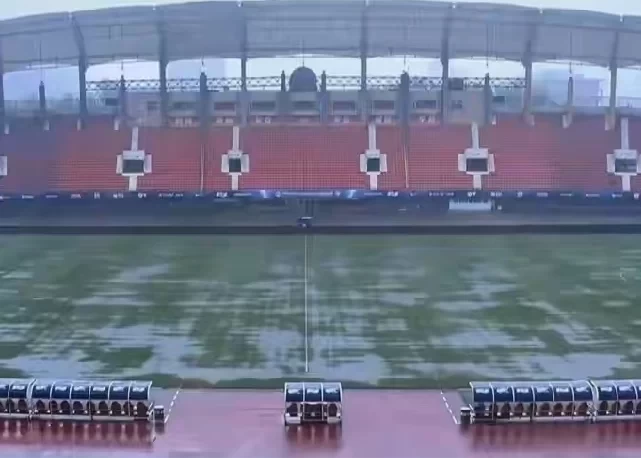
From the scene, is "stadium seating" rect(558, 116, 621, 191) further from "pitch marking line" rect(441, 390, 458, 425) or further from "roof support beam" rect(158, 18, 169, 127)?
"pitch marking line" rect(441, 390, 458, 425)

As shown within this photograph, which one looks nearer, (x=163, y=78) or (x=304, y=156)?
(x=304, y=156)

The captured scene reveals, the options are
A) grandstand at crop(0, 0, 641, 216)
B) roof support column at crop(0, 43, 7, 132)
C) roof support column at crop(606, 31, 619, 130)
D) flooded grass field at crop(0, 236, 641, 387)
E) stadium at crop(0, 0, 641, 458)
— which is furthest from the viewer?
roof support column at crop(0, 43, 7, 132)

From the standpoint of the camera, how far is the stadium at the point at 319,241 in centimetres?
1110

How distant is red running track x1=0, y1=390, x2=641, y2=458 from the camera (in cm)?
1008

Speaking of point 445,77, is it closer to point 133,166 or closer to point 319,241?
point 319,241

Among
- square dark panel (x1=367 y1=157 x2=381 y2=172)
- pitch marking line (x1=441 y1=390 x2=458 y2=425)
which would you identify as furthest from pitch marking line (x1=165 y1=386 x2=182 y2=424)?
square dark panel (x1=367 y1=157 x2=381 y2=172)

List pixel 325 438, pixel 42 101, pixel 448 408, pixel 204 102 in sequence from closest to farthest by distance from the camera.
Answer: pixel 325 438
pixel 448 408
pixel 204 102
pixel 42 101

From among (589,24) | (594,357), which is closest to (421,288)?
(594,357)

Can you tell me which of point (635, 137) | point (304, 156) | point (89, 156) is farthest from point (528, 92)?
point (89, 156)

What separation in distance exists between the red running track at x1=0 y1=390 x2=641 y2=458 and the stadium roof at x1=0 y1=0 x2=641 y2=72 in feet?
73.2

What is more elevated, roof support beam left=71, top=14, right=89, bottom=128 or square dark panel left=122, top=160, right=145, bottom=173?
roof support beam left=71, top=14, right=89, bottom=128

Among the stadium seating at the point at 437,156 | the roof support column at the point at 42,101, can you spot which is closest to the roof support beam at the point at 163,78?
the roof support column at the point at 42,101

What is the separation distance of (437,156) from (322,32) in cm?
703

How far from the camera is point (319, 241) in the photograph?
25.6 m
